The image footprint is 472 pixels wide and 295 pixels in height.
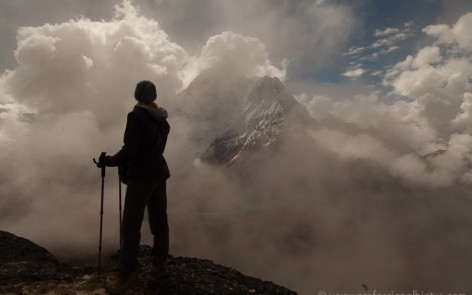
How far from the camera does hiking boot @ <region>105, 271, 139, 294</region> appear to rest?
7.88 metres

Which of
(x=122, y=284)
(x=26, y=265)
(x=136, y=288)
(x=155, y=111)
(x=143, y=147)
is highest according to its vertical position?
(x=155, y=111)

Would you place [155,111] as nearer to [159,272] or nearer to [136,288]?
[159,272]

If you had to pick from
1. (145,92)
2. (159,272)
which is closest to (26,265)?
(159,272)

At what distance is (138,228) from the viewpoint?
26.1 feet

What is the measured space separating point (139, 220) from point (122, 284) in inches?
62.0

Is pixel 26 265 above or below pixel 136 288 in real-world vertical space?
above

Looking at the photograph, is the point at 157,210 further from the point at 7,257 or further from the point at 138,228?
the point at 7,257

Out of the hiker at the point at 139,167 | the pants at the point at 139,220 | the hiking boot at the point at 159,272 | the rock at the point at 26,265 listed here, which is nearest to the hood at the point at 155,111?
the hiker at the point at 139,167

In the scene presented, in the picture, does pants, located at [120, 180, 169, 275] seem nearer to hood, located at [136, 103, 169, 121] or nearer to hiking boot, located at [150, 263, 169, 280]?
hiking boot, located at [150, 263, 169, 280]

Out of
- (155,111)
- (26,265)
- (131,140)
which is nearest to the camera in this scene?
(131,140)

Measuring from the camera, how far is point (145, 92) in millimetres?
7965

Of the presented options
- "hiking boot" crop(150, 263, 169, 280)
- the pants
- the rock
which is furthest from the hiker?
the rock

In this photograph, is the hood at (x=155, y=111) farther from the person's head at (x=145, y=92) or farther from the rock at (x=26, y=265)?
the rock at (x=26, y=265)

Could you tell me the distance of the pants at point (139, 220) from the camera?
25.4 feet
